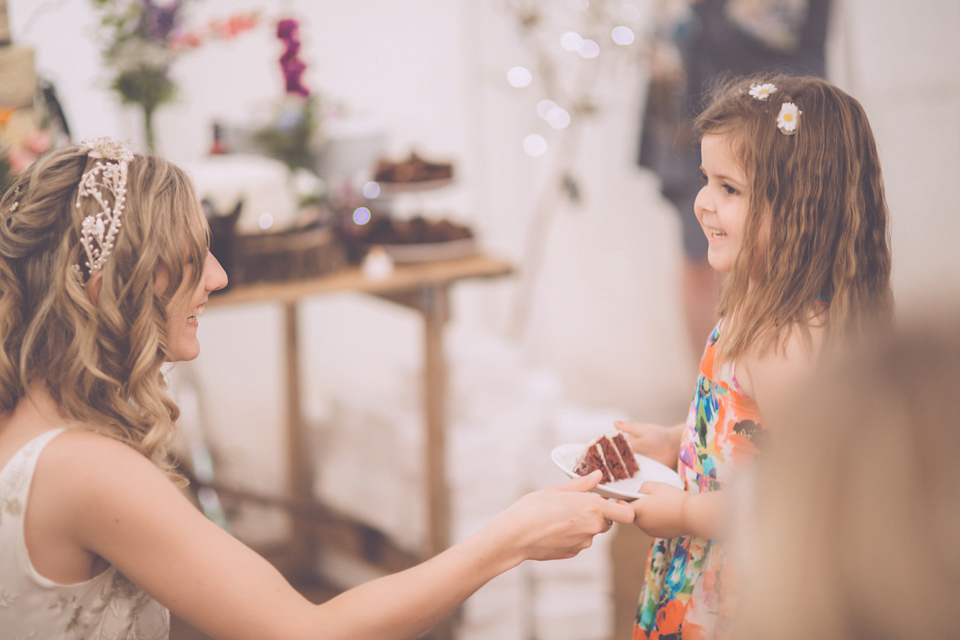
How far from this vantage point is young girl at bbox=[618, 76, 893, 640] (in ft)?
3.85

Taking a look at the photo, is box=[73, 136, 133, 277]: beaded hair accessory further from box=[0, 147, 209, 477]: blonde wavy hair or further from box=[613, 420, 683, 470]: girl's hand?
box=[613, 420, 683, 470]: girl's hand

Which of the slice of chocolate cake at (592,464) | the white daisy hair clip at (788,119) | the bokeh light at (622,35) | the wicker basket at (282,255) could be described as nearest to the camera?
the white daisy hair clip at (788,119)

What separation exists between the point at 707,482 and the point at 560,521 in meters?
0.24

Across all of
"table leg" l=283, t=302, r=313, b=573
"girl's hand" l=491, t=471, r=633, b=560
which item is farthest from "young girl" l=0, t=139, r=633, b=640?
"table leg" l=283, t=302, r=313, b=573

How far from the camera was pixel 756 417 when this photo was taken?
1225 mm

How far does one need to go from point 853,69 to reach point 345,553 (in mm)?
2599

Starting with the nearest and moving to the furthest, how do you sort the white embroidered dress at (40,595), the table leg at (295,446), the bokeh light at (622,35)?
the white embroidered dress at (40,595)
the table leg at (295,446)
the bokeh light at (622,35)

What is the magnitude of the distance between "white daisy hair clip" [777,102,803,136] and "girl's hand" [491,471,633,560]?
550mm

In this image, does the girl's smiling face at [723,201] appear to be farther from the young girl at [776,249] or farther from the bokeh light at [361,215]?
the bokeh light at [361,215]

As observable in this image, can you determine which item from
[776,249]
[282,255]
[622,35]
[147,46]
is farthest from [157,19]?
[622,35]

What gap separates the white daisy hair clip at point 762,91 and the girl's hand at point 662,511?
570 millimetres

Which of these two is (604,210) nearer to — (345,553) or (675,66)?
(675,66)

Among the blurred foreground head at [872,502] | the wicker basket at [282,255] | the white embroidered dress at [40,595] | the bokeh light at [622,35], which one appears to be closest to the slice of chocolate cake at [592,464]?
the white embroidered dress at [40,595]

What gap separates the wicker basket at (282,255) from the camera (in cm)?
230
